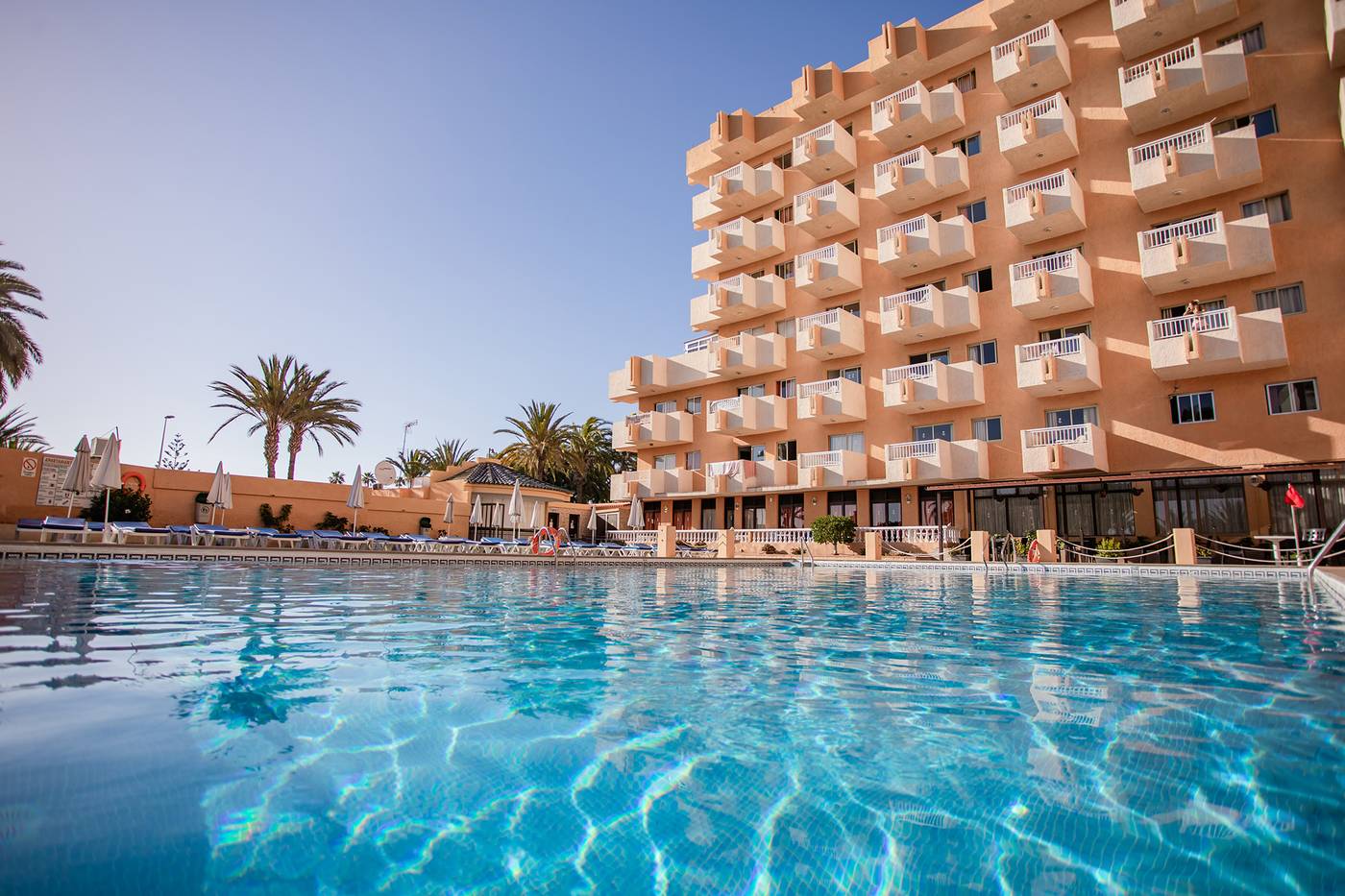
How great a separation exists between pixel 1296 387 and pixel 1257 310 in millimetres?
2630

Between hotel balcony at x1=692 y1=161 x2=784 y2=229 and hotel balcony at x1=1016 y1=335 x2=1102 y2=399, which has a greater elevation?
hotel balcony at x1=692 y1=161 x2=784 y2=229

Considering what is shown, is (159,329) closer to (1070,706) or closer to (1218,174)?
(1070,706)

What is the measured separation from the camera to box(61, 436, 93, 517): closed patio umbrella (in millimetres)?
16422

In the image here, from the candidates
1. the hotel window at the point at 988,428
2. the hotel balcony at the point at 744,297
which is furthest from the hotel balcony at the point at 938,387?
the hotel balcony at the point at 744,297

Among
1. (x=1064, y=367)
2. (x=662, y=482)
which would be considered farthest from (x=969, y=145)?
(x=662, y=482)

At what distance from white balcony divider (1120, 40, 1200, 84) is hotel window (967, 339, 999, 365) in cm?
961

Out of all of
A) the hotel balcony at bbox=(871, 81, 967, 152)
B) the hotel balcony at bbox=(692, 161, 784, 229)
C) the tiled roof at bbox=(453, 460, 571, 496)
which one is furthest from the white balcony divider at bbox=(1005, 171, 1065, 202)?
the tiled roof at bbox=(453, 460, 571, 496)

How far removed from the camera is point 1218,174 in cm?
2056

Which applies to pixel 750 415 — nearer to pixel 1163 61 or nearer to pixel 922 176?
pixel 922 176

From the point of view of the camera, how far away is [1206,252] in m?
20.3

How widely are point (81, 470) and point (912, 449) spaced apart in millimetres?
25973

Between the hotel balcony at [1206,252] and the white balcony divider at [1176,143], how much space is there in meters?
→ 2.32

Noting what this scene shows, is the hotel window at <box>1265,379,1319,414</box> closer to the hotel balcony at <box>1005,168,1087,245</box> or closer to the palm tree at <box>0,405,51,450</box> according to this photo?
the hotel balcony at <box>1005,168,1087,245</box>

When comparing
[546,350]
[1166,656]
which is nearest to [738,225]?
[546,350]
